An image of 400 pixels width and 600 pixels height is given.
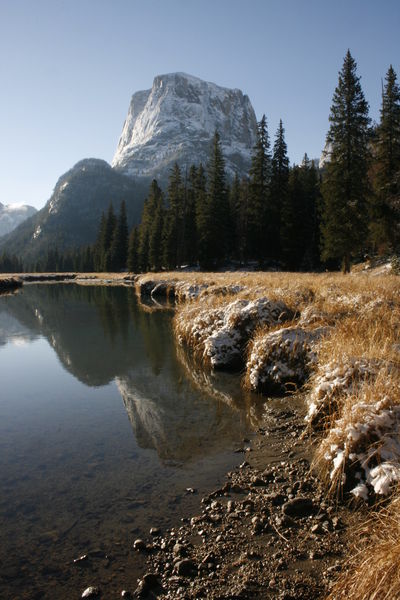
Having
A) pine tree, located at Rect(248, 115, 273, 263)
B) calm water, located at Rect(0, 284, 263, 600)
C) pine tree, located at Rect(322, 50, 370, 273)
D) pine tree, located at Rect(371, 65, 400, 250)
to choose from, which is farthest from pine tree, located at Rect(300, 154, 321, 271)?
calm water, located at Rect(0, 284, 263, 600)

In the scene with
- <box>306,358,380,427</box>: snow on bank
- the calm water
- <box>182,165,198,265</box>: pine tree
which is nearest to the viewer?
the calm water

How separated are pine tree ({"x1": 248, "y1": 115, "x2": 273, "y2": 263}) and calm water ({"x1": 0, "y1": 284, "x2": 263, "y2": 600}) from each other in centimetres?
3677

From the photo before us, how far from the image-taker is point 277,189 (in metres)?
49.1

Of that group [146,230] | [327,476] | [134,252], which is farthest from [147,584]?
[134,252]

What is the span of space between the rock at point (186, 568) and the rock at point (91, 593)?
2.61 ft

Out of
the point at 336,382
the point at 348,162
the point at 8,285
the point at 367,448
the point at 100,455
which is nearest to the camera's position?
the point at 367,448

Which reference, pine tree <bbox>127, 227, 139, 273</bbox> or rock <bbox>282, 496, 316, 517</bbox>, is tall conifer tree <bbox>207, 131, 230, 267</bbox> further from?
rock <bbox>282, 496, 316, 517</bbox>

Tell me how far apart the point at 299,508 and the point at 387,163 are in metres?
35.2

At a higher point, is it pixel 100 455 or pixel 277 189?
pixel 277 189

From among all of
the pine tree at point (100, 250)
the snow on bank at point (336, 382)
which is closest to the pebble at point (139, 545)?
the snow on bank at point (336, 382)

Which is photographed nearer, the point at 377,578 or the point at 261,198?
the point at 377,578

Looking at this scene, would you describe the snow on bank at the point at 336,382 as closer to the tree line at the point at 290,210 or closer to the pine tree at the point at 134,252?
the tree line at the point at 290,210

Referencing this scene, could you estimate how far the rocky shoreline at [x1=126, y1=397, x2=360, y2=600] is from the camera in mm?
3561

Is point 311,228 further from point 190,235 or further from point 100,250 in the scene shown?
point 100,250
